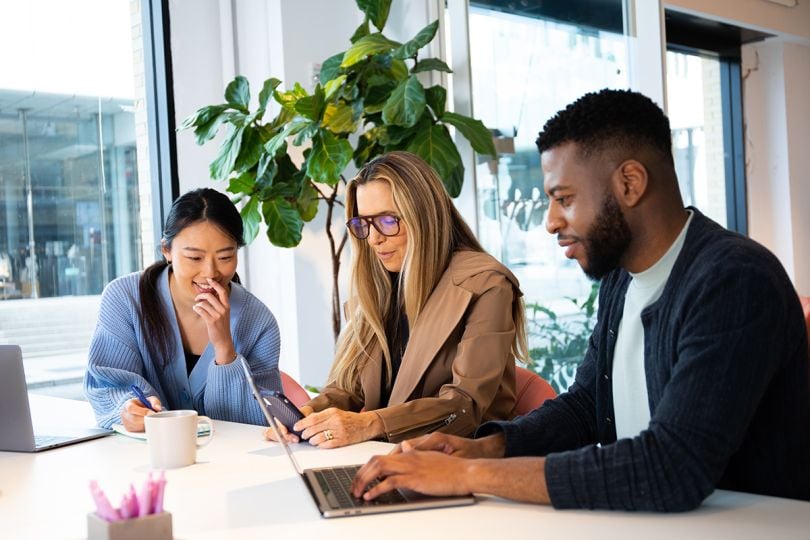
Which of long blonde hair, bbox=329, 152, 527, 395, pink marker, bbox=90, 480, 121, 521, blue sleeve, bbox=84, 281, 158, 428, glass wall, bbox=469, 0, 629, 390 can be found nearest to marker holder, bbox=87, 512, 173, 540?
pink marker, bbox=90, 480, 121, 521

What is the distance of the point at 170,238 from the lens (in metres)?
2.54

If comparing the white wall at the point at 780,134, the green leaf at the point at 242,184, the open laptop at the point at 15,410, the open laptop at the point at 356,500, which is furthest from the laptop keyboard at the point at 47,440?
the white wall at the point at 780,134

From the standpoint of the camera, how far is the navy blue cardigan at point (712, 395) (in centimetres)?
124

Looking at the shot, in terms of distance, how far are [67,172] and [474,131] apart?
6.54 feet

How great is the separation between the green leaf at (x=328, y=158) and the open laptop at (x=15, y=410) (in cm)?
190

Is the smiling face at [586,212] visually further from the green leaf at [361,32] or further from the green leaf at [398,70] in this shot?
the green leaf at [361,32]

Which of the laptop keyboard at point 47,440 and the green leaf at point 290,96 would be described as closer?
the laptop keyboard at point 47,440

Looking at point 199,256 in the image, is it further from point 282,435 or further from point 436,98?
point 436,98

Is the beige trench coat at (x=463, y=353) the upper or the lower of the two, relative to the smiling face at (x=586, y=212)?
lower

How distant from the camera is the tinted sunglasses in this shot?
238 cm

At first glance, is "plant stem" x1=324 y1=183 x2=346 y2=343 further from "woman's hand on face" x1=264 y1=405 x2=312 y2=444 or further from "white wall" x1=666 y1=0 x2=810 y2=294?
"white wall" x1=666 y1=0 x2=810 y2=294

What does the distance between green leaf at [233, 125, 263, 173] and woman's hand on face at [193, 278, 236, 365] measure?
1.58 m

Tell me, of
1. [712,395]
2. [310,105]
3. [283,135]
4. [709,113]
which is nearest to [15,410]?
[712,395]

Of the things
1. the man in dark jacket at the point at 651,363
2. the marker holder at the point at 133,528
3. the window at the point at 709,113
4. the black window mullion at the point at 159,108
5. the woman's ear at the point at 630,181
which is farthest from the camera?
the window at the point at 709,113
